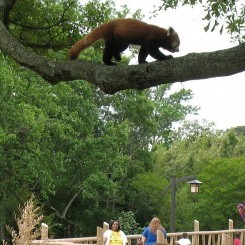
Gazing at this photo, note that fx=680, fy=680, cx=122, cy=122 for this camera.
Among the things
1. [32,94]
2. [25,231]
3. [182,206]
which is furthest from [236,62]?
[182,206]

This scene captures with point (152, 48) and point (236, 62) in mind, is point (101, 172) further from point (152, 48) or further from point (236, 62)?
point (236, 62)

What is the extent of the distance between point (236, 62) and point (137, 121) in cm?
3574

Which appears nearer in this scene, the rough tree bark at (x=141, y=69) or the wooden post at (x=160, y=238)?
the rough tree bark at (x=141, y=69)

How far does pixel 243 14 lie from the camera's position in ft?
20.2

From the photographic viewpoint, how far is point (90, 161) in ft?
106

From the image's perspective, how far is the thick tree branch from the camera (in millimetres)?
3447

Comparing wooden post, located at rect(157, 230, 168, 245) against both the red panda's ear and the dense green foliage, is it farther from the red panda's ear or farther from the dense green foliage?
the dense green foliage

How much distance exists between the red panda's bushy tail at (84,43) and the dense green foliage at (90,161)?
1486cm

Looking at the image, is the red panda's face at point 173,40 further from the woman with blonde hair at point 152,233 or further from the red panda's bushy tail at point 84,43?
the woman with blonde hair at point 152,233

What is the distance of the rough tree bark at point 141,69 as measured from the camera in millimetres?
3448

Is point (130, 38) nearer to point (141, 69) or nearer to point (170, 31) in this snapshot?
point (170, 31)

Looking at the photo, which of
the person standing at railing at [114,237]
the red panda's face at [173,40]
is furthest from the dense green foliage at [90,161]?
the red panda's face at [173,40]

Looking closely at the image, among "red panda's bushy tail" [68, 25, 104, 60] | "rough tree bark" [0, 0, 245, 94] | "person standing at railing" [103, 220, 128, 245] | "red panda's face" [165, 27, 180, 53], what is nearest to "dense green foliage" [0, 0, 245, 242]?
"person standing at railing" [103, 220, 128, 245]

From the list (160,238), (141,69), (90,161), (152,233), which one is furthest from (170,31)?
(90,161)
